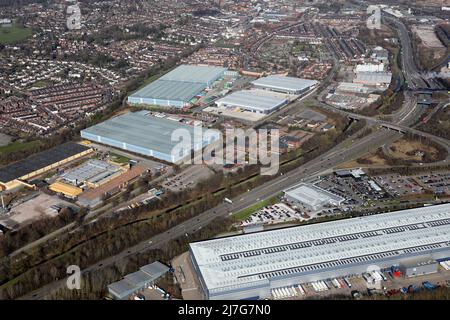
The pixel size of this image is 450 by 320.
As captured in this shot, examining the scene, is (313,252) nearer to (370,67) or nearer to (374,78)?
(374,78)

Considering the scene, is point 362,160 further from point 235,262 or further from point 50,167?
point 50,167

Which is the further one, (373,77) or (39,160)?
(373,77)

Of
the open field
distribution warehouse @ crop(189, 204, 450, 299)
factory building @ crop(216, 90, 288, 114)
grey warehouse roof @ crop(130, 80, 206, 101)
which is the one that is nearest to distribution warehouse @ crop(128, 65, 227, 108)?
grey warehouse roof @ crop(130, 80, 206, 101)

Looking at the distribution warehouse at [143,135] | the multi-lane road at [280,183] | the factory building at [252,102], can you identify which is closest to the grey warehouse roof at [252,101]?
the factory building at [252,102]

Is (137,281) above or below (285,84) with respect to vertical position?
below

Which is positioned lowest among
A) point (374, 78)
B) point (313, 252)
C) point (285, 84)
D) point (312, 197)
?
point (312, 197)

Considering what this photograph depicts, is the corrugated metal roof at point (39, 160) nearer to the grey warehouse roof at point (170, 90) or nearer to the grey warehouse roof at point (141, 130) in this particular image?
the grey warehouse roof at point (141, 130)

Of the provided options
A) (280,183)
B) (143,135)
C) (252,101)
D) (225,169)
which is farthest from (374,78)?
(143,135)
